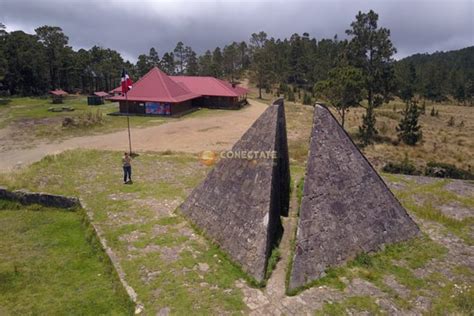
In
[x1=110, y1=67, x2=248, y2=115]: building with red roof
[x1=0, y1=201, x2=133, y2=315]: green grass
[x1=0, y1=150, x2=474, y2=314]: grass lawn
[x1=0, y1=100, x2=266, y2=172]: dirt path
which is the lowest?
[x1=0, y1=201, x2=133, y2=315]: green grass

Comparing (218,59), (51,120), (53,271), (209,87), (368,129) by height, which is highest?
(218,59)

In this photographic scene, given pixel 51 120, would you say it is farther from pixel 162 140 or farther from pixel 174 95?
pixel 162 140

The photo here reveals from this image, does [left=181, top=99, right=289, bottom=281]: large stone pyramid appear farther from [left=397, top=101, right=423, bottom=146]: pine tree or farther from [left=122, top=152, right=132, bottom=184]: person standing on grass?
[left=397, top=101, right=423, bottom=146]: pine tree

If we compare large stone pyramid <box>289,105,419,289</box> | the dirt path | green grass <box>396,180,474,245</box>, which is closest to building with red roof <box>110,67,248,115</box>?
the dirt path

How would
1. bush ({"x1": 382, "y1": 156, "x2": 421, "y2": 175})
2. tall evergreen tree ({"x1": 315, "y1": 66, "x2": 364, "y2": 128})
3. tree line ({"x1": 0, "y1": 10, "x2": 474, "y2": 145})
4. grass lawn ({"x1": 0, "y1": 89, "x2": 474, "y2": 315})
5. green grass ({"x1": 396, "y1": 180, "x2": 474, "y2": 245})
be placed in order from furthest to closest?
tree line ({"x1": 0, "y1": 10, "x2": 474, "y2": 145})
tall evergreen tree ({"x1": 315, "y1": 66, "x2": 364, "y2": 128})
bush ({"x1": 382, "y1": 156, "x2": 421, "y2": 175})
green grass ({"x1": 396, "y1": 180, "x2": 474, "y2": 245})
grass lawn ({"x1": 0, "y1": 89, "x2": 474, "y2": 315})

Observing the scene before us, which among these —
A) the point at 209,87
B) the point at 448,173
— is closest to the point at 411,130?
the point at 448,173
